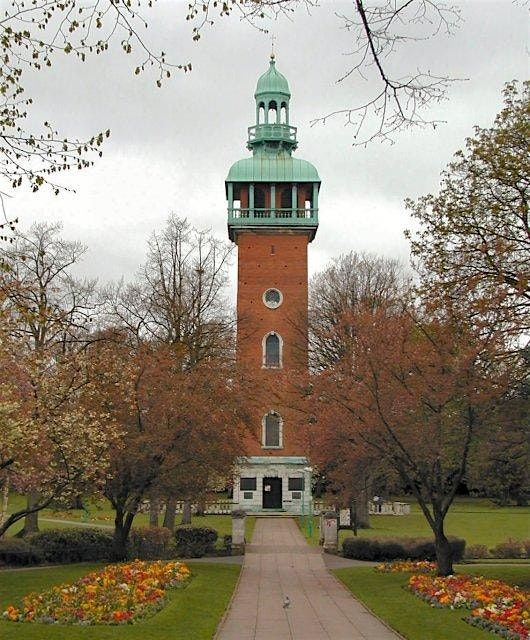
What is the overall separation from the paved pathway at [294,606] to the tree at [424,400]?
3.47m

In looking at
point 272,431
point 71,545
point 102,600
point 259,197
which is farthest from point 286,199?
point 102,600

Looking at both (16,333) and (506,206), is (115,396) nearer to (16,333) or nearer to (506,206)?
(16,333)

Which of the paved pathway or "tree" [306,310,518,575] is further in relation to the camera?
"tree" [306,310,518,575]

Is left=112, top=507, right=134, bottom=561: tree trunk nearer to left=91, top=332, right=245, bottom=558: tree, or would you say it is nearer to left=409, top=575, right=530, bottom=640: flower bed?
left=91, top=332, right=245, bottom=558: tree

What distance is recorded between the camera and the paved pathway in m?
14.4

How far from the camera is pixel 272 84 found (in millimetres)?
55688

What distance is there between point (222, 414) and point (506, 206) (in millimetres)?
10254

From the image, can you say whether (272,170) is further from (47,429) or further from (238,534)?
(47,429)

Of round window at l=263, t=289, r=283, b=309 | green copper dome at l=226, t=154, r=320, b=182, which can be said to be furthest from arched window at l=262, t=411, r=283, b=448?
green copper dome at l=226, t=154, r=320, b=182

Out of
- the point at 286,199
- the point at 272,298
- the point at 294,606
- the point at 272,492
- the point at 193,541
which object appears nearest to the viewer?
the point at 294,606

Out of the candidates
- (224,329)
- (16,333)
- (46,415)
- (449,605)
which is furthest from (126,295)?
(449,605)

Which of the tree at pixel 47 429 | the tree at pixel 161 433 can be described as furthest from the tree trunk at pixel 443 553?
the tree at pixel 47 429

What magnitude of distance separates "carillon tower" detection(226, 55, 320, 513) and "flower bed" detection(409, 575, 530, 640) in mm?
32079

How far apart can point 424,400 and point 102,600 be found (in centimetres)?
917
